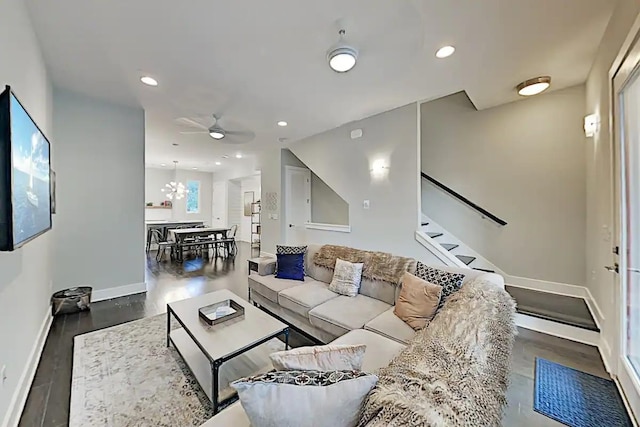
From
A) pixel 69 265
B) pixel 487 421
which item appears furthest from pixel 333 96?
pixel 69 265

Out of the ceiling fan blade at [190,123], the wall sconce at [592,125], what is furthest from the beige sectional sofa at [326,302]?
the ceiling fan blade at [190,123]

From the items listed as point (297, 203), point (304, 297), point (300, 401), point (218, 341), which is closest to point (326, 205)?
point (297, 203)

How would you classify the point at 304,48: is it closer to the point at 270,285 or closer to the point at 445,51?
the point at 445,51

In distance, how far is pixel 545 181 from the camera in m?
3.93

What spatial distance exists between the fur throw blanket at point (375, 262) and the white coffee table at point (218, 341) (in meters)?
1.13

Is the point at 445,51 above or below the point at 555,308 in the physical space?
above

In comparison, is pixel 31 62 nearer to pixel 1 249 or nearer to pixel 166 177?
pixel 1 249

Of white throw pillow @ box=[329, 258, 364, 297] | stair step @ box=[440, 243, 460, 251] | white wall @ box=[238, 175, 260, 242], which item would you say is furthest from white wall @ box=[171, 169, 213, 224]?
stair step @ box=[440, 243, 460, 251]

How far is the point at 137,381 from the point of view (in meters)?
2.16

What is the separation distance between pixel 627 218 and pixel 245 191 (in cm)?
984

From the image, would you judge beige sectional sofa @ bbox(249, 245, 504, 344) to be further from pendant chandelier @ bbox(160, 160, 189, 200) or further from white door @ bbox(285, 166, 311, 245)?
pendant chandelier @ bbox(160, 160, 189, 200)

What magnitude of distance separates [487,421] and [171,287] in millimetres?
4849

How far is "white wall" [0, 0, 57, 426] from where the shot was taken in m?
1.72

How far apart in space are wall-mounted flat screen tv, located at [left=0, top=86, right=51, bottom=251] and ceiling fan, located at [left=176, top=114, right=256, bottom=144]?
2.40m
